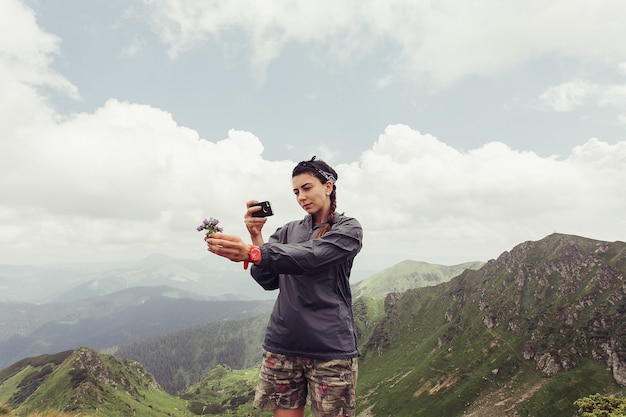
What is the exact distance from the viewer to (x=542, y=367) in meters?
136

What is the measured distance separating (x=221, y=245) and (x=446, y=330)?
217 meters

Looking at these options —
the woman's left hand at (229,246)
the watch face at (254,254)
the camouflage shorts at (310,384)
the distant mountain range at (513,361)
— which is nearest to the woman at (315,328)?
the camouflage shorts at (310,384)

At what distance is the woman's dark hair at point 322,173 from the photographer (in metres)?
5.68

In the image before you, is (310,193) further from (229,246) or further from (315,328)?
(315,328)

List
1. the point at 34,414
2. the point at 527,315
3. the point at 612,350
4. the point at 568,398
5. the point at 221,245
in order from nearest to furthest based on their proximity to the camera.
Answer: the point at 221,245, the point at 34,414, the point at 568,398, the point at 612,350, the point at 527,315

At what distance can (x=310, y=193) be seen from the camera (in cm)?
559

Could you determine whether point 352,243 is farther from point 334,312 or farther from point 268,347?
point 268,347

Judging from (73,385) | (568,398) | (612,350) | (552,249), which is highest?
(552,249)

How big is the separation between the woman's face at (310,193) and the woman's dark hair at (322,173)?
0.22ft

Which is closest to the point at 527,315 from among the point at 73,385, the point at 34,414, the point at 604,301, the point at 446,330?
the point at 604,301

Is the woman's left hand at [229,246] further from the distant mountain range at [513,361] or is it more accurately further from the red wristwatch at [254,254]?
the distant mountain range at [513,361]

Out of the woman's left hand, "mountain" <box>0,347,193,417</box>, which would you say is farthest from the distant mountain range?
the woman's left hand

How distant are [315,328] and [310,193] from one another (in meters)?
2.06

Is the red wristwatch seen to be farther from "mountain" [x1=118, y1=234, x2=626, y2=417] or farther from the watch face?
"mountain" [x1=118, y1=234, x2=626, y2=417]
